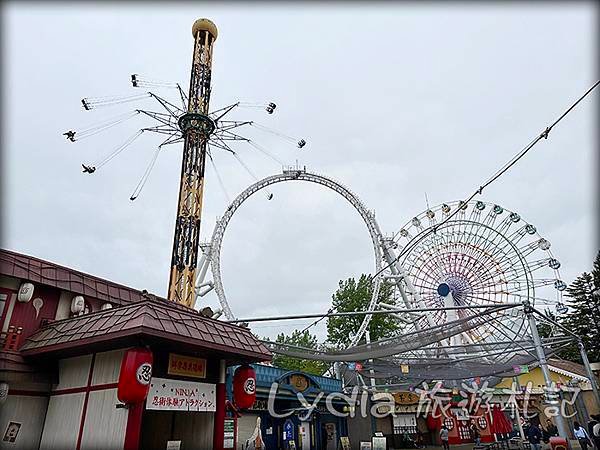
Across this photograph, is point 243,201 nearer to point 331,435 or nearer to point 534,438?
point 331,435

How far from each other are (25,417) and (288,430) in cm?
1100

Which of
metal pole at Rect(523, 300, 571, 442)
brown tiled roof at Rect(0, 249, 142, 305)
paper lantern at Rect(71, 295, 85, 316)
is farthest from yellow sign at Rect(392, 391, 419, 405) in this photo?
paper lantern at Rect(71, 295, 85, 316)

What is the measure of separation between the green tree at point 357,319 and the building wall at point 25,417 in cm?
2488

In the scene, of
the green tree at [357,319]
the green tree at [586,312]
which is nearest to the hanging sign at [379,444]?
the green tree at [357,319]

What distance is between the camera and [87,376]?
7.58 meters

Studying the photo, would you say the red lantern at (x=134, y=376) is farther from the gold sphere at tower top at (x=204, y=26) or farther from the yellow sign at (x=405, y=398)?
the yellow sign at (x=405, y=398)

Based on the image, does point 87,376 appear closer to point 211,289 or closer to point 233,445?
point 233,445

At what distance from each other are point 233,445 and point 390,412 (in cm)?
1301

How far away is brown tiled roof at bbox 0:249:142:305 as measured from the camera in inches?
314

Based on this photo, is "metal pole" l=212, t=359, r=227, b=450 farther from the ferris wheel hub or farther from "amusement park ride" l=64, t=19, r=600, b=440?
the ferris wheel hub

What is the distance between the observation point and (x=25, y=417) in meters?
7.59

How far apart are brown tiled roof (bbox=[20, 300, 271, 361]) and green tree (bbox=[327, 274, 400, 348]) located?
925 inches

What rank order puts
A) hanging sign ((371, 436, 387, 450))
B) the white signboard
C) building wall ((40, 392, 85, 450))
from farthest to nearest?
hanging sign ((371, 436, 387, 450)) → the white signboard → building wall ((40, 392, 85, 450))

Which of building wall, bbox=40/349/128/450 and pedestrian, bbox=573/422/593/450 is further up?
building wall, bbox=40/349/128/450
